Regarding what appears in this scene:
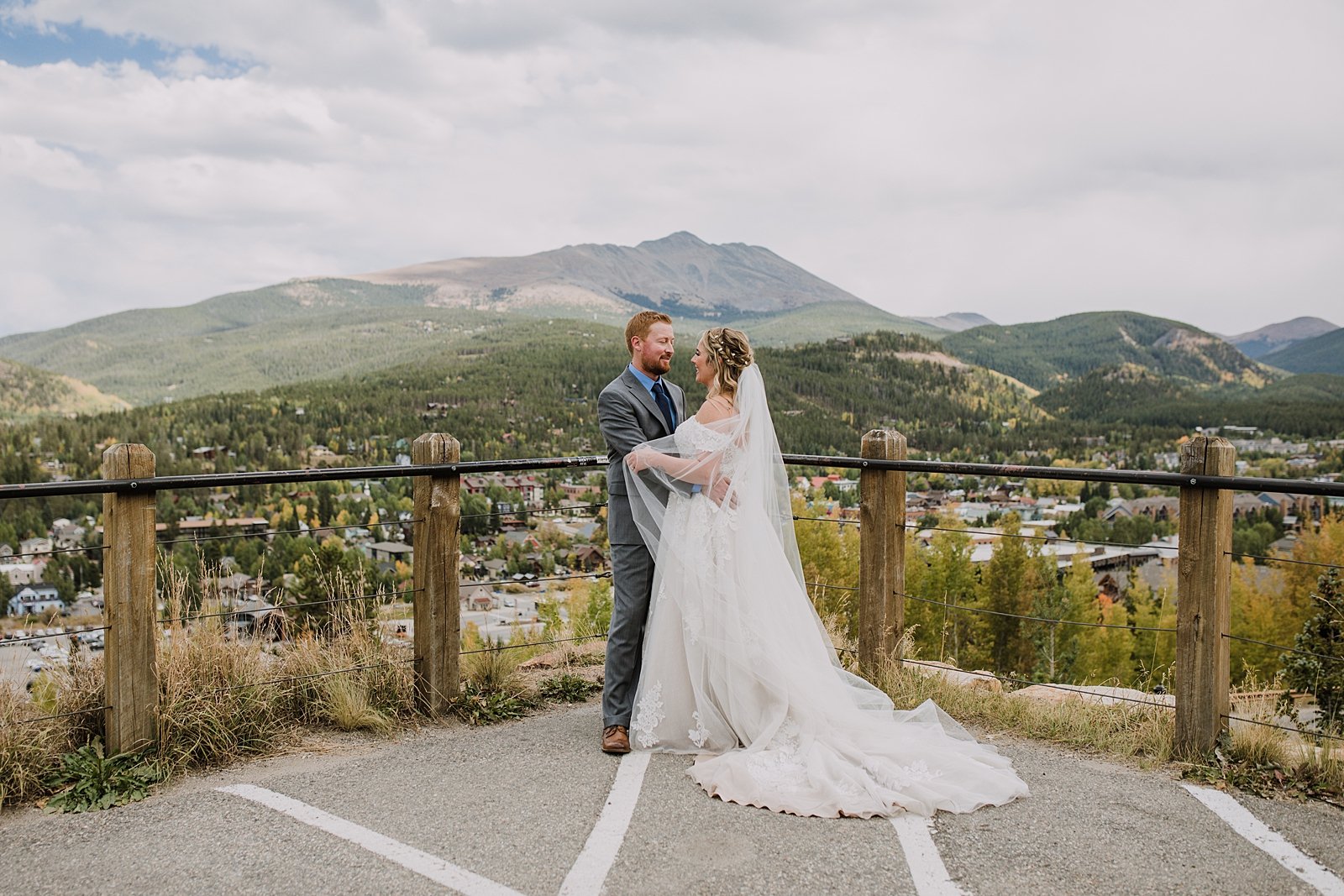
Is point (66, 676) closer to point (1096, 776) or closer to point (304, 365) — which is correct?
point (1096, 776)

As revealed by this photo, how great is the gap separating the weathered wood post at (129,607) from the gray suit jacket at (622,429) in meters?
2.07

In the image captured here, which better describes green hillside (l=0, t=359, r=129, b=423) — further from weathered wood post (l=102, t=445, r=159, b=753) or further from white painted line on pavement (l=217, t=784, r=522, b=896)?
white painted line on pavement (l=217, t=784, r=522, b=896)

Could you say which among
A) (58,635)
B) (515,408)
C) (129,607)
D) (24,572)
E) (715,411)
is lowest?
(24,572)

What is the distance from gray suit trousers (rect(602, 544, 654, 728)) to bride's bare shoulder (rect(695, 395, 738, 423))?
0.73m

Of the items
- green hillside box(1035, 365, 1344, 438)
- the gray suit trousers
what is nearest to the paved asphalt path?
the gray suit trousers

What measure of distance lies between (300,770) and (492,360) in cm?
13188

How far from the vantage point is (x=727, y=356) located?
4.63m

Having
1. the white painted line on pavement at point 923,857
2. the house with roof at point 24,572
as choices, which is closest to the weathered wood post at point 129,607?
the white painted line on pavement at point 923,857

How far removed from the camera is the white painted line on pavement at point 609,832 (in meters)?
3.10

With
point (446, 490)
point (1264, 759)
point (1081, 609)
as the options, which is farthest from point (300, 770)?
point (1081, 609)

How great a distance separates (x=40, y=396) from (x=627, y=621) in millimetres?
182181

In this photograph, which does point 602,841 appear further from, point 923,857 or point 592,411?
point 592,411

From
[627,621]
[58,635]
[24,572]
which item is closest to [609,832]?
[627,621]

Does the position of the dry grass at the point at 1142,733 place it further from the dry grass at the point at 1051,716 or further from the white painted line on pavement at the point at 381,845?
the white painted line on pavement at the point at 381,845
